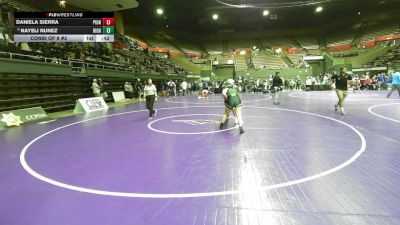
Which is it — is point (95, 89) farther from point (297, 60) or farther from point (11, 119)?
point (297, 60)

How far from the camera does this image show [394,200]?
11.9 feet

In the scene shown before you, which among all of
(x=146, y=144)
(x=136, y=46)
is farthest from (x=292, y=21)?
(x=146, y=144)

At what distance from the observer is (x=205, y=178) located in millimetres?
4586

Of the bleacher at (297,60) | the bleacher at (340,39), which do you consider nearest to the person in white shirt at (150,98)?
the bleacher at (297,60)

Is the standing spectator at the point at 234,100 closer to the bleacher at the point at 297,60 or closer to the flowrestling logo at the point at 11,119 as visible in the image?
the flowrestling logo at the point at 11,119

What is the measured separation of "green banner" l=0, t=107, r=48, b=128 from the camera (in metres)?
10.4

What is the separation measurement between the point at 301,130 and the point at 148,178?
5604mm

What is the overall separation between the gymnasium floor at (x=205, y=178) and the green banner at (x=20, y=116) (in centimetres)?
247

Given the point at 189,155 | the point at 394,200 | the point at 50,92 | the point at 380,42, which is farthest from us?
the point at 380,42

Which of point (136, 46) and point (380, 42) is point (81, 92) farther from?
point (380, 42)

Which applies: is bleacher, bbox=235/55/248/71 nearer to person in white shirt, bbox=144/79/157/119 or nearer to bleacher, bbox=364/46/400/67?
bleacher, bbox=364/46/400/67
